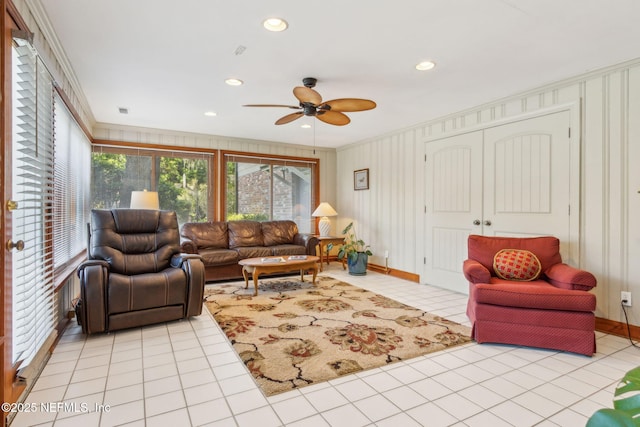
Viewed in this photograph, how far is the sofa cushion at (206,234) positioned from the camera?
16.6 feet

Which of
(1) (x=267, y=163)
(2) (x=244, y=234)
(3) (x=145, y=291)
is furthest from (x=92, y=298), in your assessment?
(1) (x=267, y=163)

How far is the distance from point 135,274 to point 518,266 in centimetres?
365

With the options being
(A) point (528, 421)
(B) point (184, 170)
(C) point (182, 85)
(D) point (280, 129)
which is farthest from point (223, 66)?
(A) point (528, 421)

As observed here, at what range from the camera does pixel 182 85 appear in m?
3.46

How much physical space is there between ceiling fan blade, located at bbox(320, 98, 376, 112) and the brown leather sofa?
2748 millimetres

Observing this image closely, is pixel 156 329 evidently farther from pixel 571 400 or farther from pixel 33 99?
pixel 571 400

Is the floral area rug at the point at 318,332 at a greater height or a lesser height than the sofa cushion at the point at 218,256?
lesser

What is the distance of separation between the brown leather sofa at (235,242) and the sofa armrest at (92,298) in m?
1.77

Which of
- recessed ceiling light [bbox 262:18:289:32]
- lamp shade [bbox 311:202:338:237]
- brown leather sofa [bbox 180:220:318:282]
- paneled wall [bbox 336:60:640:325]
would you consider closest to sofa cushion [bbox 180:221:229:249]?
brown leather sofa [bbox 180:220:318:282]

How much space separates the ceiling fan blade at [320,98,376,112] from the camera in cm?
286

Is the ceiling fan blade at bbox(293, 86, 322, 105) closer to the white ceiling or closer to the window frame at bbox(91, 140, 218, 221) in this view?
the white ceiling

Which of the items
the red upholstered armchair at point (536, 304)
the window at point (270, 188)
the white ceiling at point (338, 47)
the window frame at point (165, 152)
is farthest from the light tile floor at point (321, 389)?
the window at point (270, 188)

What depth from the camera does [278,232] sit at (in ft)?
18.9

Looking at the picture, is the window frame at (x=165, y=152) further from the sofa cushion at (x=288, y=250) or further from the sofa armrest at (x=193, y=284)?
the sofa armrest at (x=193, y=284)
